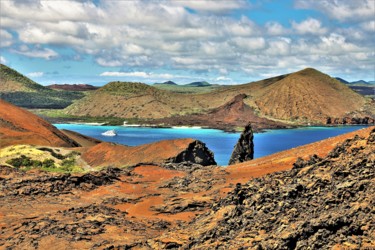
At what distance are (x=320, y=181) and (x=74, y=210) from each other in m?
15.9

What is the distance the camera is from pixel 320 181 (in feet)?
64.4

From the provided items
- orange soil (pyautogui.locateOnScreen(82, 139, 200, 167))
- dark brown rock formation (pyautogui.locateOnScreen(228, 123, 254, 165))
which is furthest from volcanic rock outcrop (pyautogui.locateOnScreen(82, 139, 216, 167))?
dark brown rock formation (pyautogui.locateOnScreen(228, 123, 254, 165))

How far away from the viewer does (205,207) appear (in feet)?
98.4

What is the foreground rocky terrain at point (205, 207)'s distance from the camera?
1591cm

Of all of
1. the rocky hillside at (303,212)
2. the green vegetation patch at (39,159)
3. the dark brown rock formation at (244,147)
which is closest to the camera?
the rocky hillside at (303,212)

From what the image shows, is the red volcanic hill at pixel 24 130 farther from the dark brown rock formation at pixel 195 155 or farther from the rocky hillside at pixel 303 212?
the rocky hillside at pixel 303 212

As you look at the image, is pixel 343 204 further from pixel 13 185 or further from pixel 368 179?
pixel 13 185

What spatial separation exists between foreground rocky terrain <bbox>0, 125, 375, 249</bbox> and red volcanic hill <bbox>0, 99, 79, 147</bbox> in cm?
2762

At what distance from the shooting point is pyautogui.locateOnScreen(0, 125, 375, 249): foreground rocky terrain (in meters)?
15.9

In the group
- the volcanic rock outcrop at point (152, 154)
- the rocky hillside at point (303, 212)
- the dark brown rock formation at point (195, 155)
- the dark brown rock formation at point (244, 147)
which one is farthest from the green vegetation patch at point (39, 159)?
the rocky hillside at point (303, 212)

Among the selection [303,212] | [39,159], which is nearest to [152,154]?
[39,159]

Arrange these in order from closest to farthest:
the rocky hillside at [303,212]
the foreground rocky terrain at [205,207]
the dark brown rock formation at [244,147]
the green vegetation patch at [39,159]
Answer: the rocky hillside at [303,212] → the foreground rocky terrain at [205,207] → the green vegetation patch at [39,159] → the dark brown rock formation at [244,147]

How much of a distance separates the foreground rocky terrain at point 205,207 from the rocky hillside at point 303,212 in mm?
36

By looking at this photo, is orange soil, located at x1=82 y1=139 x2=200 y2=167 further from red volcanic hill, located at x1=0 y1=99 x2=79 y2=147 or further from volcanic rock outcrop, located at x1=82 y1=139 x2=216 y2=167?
red volcanic hill, located at x1=0 y1=99 x2=79 y2=147
